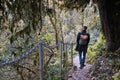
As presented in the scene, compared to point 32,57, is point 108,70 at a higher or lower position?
lower

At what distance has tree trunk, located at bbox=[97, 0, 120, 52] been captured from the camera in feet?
37.6

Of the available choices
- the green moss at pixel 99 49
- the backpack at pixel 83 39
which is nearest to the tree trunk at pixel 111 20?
the backpack at pixel 83 39

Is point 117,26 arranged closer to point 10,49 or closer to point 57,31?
point 10,49

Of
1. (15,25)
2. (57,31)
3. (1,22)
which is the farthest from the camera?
(57,31)

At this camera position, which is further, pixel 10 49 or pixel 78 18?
pixel 78 18

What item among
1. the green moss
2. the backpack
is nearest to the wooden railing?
the backpack

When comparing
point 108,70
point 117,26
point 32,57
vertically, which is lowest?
point 108,70

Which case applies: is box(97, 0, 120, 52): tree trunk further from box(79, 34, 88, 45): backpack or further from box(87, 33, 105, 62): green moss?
box(87, 33, 105, 62): green moss

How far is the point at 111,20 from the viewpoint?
38.1 feet

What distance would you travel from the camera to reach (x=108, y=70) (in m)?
9.61

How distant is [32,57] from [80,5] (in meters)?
4.85

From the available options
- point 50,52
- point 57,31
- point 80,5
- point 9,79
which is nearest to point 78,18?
point 57,31

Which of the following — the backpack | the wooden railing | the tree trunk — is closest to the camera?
the wooden railing

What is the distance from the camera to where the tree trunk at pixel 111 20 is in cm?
1145
